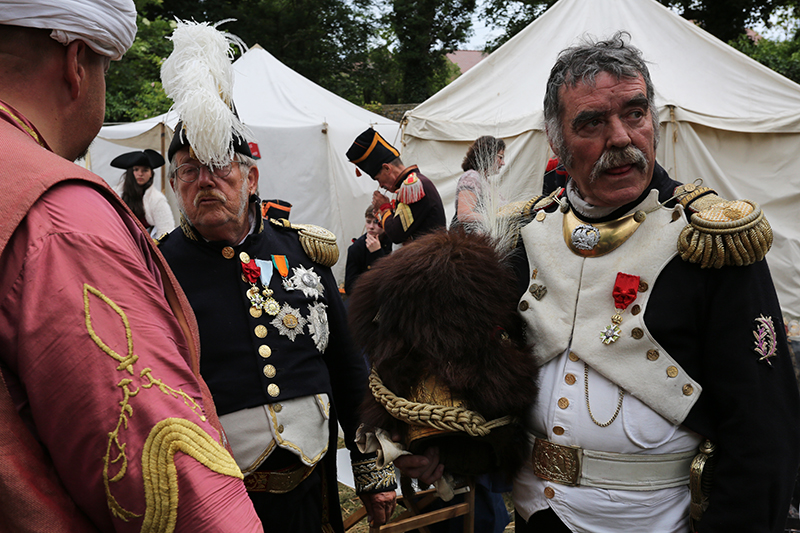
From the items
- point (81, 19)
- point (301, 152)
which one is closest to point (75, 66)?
point (81, 19)

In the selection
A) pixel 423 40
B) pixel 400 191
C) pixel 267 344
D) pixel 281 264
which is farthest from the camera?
pixel 423 40

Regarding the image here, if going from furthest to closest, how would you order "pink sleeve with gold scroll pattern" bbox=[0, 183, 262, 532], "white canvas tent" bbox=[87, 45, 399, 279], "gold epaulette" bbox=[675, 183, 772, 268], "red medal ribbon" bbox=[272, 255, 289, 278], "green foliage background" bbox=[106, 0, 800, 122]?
"green foliage background" bbox=[106, 0, 800, 122]
"white canvas tent" bbox=[87, 45, 399, 279]
"red medal ribbon" bbox=[272, 255, 289, 278]
"gold epaulette" bbox=[675, 183, 772, 268]
"pink sleeve with gold scroll pattern" bbox=[0, 183, 262, 532]

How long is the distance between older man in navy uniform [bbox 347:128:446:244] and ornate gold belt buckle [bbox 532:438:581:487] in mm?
2964

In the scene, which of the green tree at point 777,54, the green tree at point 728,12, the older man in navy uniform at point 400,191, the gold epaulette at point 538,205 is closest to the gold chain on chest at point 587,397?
the gold epaulette at point 538,205

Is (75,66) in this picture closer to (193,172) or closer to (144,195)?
(193,172)

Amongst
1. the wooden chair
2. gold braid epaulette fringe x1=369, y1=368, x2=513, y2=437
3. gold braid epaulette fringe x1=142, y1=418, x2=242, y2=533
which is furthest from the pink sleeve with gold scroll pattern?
the wooden chair

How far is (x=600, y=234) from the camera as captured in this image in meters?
1.62

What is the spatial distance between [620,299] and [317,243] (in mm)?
1210

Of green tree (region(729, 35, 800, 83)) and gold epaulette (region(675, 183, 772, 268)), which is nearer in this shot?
gold epaulette (region(675, 183, 772, 268))

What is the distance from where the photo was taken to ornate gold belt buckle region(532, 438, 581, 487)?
154 centimetres

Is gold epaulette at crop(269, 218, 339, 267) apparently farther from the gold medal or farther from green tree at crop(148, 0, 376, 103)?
green tree at crop(148, 0, 376, 103)

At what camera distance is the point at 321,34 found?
2384cm

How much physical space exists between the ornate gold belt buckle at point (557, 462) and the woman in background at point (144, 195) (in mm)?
4678

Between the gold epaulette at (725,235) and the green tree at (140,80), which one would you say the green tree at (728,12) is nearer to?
the green tree at (140,80)
